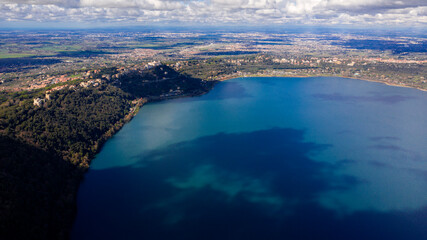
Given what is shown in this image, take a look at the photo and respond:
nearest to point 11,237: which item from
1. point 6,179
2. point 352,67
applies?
point 6,179

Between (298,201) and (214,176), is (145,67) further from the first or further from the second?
(298,201)

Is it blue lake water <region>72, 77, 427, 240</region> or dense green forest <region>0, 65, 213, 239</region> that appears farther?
blue lake water <region>72, 77, 427, 240</region>

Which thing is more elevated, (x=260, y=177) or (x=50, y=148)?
(x=50, y=148)

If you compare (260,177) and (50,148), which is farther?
(50,148)

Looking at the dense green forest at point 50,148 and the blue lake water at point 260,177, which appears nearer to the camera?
the dense green forest at point 50,148
